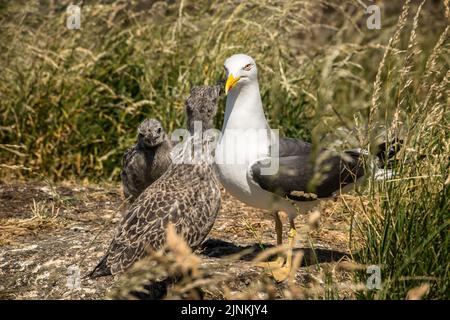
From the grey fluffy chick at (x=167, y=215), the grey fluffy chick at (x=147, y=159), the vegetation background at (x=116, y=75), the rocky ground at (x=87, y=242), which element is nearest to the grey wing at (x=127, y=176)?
the grey fluffy chick at (x=147, y=159)

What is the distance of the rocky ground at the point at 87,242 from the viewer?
5.34 meters

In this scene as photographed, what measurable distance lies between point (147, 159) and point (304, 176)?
1.56 meters

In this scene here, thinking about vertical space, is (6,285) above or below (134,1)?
below

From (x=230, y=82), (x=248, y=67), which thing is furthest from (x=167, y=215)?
(x=248, y=67)

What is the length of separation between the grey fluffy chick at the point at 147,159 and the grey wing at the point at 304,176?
1229 mm

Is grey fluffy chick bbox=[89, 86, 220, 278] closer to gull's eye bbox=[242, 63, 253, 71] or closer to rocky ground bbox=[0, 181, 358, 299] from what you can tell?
rocky ground bbox=[0, 181, 358, 299]

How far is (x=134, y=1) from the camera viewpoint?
30.2 feet

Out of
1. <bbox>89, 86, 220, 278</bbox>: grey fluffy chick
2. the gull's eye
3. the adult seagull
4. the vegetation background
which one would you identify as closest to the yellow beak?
the adult seagull

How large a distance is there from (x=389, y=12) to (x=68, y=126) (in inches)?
243

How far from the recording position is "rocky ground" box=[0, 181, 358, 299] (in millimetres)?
5340

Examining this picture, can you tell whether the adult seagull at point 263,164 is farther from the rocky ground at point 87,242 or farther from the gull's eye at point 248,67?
the rocky ground at point 87,242
